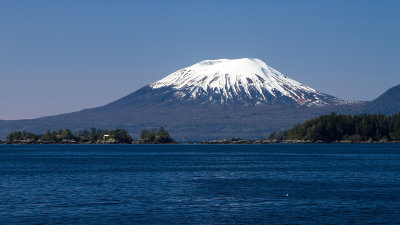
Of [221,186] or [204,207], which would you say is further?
[221,186]

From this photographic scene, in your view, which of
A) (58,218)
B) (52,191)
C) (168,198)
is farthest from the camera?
(52,191)

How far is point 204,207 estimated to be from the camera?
54.1 metres

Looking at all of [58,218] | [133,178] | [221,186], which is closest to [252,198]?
[221,186]

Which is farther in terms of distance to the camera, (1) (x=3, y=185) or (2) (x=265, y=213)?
(1) (x=3, y=185)

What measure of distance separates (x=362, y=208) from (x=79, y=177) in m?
44.0

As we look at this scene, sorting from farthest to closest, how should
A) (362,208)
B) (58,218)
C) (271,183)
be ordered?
(271,183) < (362,208) < (58,218)

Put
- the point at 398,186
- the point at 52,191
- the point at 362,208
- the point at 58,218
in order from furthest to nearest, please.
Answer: the point at 398,186
the point at 52,191
the point at 362,208
the point at 58,218

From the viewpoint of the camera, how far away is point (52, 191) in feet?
215

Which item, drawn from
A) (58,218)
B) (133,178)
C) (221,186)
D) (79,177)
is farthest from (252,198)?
(79,177)

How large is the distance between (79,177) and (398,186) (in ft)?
137

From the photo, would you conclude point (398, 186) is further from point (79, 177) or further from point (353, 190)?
point (79, 177)

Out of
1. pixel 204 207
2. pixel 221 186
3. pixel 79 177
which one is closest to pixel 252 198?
pixel 204 207

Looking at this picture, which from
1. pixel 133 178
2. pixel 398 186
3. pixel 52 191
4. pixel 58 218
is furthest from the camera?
pixel 133 178

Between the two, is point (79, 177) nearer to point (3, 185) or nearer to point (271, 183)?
point (3, 185)
